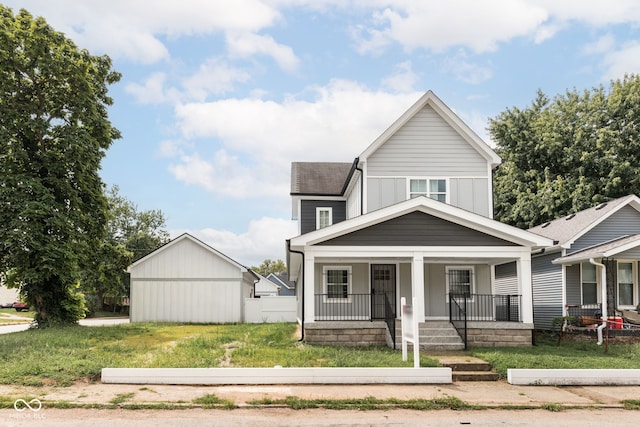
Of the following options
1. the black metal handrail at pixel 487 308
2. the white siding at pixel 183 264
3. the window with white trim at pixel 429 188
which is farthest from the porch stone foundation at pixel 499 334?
the white siding at pixel 183 264

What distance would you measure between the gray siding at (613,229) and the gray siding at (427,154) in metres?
4.68

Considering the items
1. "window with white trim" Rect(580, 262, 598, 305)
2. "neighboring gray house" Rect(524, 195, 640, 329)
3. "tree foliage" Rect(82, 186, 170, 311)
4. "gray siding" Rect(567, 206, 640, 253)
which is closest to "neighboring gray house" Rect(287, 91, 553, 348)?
"neighboring gray house" Rect(524, 195, 640, 329)

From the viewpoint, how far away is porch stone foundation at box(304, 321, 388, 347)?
1656 cm

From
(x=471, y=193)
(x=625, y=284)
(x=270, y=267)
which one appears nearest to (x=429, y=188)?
(x=471, y=193)

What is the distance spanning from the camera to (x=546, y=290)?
2270 cm

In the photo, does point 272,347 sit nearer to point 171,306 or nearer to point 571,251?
point 571,251

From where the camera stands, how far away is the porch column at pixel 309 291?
1675 centimetres

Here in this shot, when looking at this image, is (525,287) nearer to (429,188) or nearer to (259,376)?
(429,188)

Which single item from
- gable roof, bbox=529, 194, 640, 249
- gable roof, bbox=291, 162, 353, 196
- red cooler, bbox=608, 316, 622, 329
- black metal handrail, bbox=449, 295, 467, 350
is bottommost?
red cooler, bbox=608, 316, 622, 329

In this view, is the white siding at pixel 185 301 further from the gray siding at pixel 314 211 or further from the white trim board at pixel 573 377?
the white trim board at pixel 573 377

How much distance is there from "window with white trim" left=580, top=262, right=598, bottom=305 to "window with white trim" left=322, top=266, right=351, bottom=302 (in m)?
8.81

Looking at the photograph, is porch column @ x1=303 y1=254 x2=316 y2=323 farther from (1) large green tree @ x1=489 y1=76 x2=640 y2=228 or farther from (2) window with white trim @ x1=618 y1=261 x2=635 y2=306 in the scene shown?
(1) large green tree @ x1=489 y1=76 x2=640 y2=228

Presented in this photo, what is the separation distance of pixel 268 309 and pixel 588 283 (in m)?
15.2

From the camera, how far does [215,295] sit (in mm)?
28719
